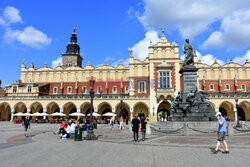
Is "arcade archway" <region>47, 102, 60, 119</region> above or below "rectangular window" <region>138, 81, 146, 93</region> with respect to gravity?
below

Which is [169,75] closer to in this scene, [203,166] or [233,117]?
[233,117]

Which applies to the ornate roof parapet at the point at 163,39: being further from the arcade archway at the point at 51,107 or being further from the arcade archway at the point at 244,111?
the arcade archway at the point at 51,107

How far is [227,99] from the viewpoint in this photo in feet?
120

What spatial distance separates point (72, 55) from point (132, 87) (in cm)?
3157

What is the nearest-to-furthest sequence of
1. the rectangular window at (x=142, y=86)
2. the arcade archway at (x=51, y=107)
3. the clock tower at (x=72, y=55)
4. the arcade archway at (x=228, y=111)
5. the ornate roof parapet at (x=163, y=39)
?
the arcade archway at (x=228, y=111) → the rectangular window at (x=142, y=86) → the ornate roof parapet at (x=163, y=39) → the arcade archway at (x=51, y=107) → the clock tower at (x=72, y=55)

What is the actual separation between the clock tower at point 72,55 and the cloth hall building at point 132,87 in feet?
48.7

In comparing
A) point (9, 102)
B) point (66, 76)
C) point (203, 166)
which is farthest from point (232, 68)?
point (9, 102)

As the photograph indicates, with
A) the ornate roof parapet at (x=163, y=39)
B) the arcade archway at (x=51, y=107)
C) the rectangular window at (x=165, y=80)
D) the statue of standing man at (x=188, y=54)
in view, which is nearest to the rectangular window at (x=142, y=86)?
the rectangular window at (x=165, y=80)

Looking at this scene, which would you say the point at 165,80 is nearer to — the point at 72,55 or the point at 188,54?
the point at 188,54

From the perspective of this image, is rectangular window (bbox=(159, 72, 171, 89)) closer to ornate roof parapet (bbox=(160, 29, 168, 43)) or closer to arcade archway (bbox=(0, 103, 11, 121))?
A: ornate roof parapet (bbox=(160, 29, 168, 43))

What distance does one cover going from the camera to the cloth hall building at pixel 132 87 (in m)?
38.2

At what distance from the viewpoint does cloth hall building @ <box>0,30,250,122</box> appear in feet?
125

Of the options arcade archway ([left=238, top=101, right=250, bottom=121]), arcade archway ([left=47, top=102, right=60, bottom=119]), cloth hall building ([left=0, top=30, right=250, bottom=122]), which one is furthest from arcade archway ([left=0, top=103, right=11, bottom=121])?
arcade archway ([left=238, top=101, right=250, bottom=121])

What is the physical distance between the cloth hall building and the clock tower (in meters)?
14.8
